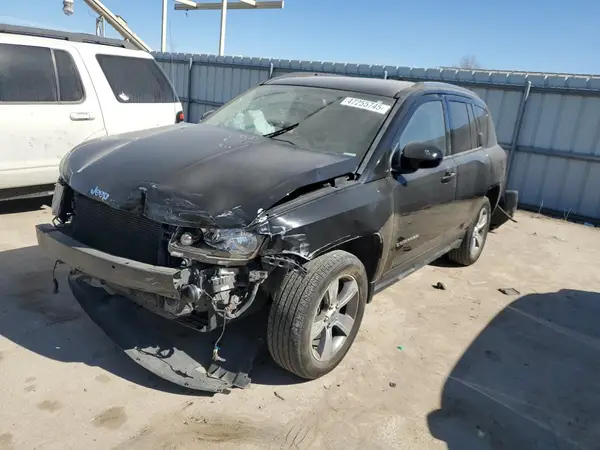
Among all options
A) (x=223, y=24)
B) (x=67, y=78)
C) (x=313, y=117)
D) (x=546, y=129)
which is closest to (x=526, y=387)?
(x=313, y=117)

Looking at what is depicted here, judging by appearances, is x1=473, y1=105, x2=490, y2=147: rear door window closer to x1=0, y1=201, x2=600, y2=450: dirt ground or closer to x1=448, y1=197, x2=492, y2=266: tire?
x1=448, y1=197, x2=492, y2=266: tire

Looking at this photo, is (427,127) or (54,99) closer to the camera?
(427,127)

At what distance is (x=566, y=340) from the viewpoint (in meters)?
4.26

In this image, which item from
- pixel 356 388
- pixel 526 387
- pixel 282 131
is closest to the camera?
pixel 356 388

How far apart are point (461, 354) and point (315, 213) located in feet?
5.99

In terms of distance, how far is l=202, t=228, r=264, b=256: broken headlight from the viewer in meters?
2.65

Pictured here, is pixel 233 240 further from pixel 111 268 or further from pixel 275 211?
pixel 111 268

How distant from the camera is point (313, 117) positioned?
3873 millimetres

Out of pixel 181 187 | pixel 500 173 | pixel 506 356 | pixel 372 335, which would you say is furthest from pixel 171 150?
pixel 500 173

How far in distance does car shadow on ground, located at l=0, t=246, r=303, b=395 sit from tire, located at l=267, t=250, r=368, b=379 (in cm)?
27

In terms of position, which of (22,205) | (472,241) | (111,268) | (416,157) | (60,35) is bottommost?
(22,205)

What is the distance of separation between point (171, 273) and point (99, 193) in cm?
77

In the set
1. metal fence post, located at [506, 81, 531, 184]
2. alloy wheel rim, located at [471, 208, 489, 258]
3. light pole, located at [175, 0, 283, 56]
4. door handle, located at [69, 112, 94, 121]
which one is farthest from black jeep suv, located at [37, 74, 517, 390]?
light pole, located at [175, 0, 283, 56]

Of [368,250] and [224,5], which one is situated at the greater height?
[224,5]
